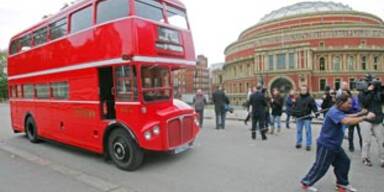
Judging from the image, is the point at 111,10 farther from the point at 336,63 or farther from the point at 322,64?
the point at 336,63

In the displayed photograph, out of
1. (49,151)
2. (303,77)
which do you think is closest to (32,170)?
(49,151)

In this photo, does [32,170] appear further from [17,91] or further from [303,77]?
[303,77]

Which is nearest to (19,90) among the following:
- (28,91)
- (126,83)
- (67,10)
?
(28,91)

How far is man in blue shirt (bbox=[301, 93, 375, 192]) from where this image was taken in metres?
4.36

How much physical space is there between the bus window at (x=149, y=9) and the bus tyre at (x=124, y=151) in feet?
9.15

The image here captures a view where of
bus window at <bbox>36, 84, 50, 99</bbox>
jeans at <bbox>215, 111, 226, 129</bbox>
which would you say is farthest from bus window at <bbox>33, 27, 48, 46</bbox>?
jeans at <bbox>215, 111, 226, 129</bbox>

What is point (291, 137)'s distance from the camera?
1003 cm

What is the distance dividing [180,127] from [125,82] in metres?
1.75

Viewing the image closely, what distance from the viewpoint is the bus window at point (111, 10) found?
6.24 meters

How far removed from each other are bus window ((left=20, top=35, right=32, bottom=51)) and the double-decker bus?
1326 millimetres

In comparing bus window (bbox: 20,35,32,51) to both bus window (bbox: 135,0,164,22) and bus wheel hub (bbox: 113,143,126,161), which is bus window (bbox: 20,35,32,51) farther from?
bus wheel hub (bbox: 113,143,126,161)

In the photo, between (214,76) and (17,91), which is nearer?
(17,91)

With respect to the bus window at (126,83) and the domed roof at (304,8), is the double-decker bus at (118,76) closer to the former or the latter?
the bus window at (126,83)

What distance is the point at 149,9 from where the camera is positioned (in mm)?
6602
